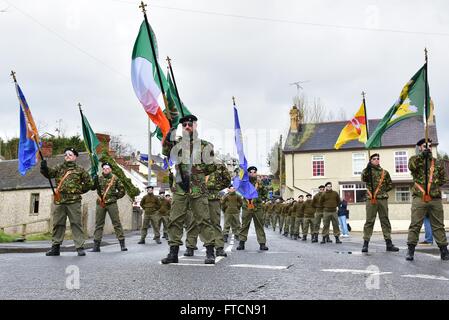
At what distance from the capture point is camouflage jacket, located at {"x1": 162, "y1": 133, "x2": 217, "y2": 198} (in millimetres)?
7516

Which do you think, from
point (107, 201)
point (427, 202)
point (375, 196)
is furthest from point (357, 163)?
point (427, 202)

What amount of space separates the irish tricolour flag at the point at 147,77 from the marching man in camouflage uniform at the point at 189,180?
1.32m

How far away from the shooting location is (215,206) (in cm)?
907

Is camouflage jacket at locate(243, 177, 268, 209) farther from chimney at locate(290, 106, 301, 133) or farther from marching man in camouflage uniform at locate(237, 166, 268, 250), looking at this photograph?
chimney at locate(290, 106, 301, 133)

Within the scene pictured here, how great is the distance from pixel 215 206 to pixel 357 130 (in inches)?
311

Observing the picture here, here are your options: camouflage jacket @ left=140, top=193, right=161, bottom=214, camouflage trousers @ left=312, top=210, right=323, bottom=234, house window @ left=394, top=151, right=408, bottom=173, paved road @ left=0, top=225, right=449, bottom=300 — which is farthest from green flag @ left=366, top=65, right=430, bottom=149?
house window @ left=394, top=151, right=408, bottom=173

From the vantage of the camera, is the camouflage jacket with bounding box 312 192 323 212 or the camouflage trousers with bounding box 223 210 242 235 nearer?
the camouflage jacket with bounding box 312 192 323 212

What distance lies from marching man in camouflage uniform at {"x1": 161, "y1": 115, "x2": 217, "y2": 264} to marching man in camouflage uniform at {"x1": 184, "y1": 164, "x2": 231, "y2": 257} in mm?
732

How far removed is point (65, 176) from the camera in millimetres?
9953

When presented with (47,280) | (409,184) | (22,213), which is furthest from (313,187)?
(47,280)

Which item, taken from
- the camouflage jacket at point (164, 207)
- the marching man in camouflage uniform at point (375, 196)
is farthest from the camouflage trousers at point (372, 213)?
the camouflage jacket at point (164, 207)

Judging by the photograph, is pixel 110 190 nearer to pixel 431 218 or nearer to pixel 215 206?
pixel 215 206
